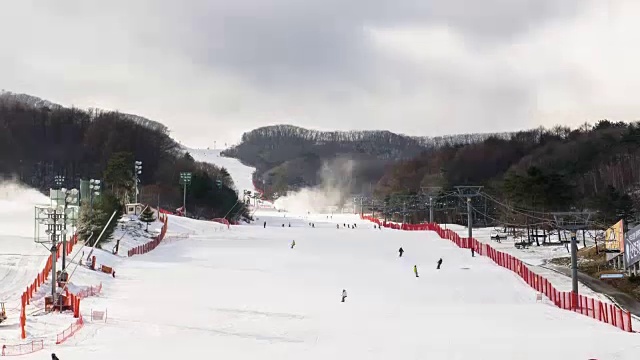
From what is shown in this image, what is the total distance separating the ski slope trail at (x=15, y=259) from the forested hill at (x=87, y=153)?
4305 centimetres

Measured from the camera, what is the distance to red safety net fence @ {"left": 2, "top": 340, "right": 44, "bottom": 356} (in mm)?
18656

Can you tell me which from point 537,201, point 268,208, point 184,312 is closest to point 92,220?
point 184,312

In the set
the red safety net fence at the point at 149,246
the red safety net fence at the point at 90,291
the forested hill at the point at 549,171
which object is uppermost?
the forested hill at the point at 549,171

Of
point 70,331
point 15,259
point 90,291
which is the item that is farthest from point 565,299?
point 15,259

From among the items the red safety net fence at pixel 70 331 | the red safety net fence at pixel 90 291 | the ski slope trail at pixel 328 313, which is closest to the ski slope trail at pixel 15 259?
the red safety net fence at pixel 70 331

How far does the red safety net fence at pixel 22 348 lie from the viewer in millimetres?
18656

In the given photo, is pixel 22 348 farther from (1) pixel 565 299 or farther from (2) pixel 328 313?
(1) pixel 565 299

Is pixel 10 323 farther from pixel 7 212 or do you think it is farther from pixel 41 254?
pixel 7 212

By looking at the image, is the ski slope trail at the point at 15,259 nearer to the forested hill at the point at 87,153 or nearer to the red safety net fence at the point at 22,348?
the red safety net fence at the point at 22,348

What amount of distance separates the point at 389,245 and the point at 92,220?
2667cm

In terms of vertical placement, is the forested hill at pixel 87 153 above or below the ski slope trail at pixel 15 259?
above

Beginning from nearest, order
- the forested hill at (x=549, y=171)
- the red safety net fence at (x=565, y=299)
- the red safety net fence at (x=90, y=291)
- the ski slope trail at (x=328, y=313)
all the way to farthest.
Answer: the ski slope trail at (x=328, y=313) < the red safety net fence at (x=565, y=299) < the red safety net fence at (x=90, y=291) < the forested hill at (x=549, y=171)

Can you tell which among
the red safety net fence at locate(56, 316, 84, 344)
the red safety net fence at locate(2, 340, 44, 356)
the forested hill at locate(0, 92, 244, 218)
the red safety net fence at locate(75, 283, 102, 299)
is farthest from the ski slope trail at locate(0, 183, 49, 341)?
the forested hill at locate(0, 92, 244, 218)

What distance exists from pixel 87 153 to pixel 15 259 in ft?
327
